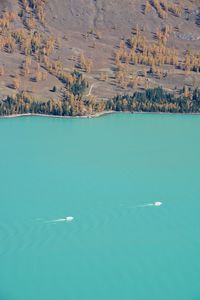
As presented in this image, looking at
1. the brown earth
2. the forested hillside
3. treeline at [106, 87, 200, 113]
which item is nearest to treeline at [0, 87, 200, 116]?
treeline at [106, 87, 200, 113]

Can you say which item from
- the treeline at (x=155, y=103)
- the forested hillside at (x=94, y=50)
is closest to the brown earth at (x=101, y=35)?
the forested hillside at (x=94, y=50)

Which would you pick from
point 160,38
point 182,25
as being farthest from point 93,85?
point 182,25

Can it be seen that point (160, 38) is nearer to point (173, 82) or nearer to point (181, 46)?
point (181, 46)

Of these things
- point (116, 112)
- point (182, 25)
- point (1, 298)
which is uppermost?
point (182, 25)

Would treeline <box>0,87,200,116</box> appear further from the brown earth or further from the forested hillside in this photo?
the brown earth

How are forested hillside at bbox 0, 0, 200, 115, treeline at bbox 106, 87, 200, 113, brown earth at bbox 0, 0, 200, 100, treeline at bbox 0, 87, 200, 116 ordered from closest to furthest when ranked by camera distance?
1. treeline at bbox 0, 87, 200, 116
2. treeline at bbox 106, 87, 200, 113
3. forested hillside at bbox 0, 0, 200, 115
4. brown earth at bbox 0, 0, 200, 100

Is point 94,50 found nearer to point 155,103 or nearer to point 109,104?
point 109,104

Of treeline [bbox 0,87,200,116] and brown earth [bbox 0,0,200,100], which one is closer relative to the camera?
treeline [bbox 0,87,200,116]
